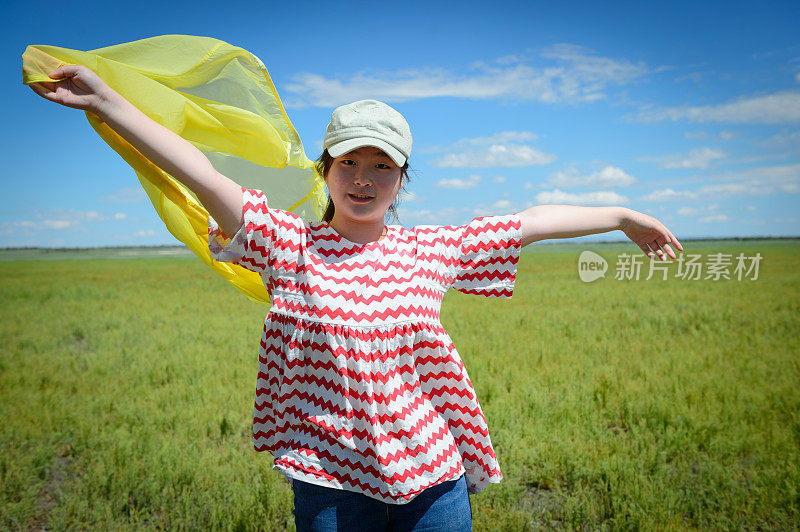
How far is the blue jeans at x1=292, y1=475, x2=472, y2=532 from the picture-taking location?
5.89 feet

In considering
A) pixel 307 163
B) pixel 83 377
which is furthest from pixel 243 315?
pixel 307 163

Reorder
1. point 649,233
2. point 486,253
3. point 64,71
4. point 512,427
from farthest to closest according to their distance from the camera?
point 512,427 < point 649,233 < point 486,253 < point 64,71

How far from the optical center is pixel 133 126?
5.39 ft

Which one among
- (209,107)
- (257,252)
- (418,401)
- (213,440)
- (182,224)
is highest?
(209,107)

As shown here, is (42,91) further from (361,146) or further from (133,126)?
(361,146)

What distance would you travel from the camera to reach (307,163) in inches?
108

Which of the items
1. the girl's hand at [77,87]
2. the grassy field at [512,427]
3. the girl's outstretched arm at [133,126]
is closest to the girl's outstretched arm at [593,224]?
the girl's outstretched arm at [133,126]

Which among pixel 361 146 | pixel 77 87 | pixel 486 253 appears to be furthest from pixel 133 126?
pixel 486 253

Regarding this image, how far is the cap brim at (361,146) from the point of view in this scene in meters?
1.82

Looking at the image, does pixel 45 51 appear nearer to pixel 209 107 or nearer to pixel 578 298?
pixel 209 107

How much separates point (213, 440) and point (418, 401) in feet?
12.9

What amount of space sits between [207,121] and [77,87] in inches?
28.3

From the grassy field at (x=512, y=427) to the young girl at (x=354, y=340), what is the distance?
2014 mm

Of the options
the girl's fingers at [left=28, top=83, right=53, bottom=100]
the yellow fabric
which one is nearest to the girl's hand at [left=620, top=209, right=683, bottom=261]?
the yellow fabric
